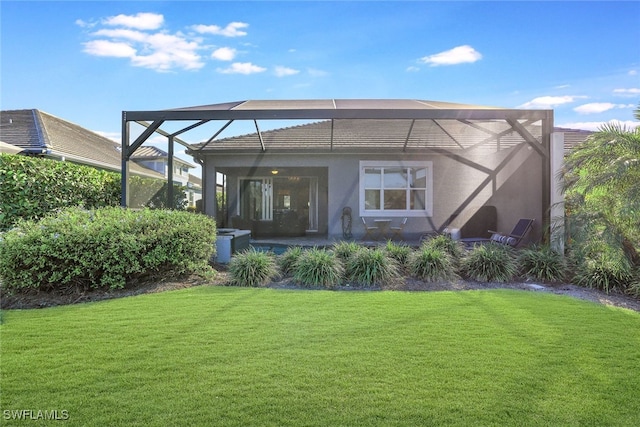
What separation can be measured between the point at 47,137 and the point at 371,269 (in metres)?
15.9

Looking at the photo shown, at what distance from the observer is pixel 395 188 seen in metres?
13.5

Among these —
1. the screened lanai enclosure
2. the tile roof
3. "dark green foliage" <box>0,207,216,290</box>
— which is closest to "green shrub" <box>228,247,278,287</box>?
"dark green foliage" <box>0,207,216,290</box>

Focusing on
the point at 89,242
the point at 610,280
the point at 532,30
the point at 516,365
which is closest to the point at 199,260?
the point at 89,242

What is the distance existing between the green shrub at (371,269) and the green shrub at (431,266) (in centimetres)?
40

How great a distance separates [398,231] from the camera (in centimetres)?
1295

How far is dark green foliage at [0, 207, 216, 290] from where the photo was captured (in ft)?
17.2

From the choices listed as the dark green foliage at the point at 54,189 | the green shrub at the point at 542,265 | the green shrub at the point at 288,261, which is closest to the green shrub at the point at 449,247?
the green shrub at the point at 542,265

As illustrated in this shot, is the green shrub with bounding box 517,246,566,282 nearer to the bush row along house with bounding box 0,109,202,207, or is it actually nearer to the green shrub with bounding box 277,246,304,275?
the green shrub with bounding box 277,246,304,275

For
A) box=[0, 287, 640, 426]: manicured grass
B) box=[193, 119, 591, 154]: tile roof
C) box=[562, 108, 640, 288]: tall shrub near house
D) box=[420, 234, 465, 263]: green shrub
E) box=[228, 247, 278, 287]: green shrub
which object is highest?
Answer: box=[193, 119, 591, 154]: tile roof

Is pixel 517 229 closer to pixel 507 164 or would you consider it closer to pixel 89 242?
pixel 507 164

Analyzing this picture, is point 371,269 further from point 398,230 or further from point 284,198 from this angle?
point 284,198

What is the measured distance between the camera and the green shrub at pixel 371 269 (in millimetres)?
6215

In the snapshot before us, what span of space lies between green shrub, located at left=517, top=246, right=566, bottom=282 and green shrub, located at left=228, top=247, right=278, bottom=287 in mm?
4900

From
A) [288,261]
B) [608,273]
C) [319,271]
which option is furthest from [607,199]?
[288,261]
